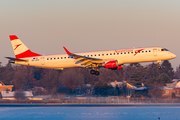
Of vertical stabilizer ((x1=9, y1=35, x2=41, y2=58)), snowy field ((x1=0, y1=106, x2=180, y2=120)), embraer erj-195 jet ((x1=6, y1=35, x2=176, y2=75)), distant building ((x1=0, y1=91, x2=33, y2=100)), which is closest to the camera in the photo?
snowy field ((x1=0, y1=106, x2=180, y2=120))

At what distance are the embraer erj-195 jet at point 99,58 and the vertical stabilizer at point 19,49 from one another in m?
0.16

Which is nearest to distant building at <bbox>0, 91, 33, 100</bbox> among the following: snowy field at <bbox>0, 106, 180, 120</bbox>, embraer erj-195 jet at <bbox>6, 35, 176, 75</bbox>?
snowy field at <bbox>0, 106, 180, 120</bbox>

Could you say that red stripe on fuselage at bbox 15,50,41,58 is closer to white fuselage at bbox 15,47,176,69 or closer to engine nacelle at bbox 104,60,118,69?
white fuselage at bbox 15,47,176,69

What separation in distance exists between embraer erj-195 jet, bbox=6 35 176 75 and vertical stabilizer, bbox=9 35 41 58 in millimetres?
156

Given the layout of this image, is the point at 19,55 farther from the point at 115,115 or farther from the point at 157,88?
the point at 157,88

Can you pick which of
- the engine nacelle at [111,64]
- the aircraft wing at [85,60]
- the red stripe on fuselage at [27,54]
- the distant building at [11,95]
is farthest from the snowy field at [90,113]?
the distant building at [11,95]

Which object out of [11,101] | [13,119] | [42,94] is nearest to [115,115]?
[13,119]

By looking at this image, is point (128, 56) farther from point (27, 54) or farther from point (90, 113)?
point (27, 54)

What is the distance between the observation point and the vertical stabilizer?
5544 cm

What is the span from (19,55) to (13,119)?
615 inches

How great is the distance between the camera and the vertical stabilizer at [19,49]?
182ft

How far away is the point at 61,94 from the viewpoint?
6350 cm

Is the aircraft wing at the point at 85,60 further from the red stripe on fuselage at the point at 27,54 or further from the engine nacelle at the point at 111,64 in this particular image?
the red stripe on fuselage at the point at 27,54

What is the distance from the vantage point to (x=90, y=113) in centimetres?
4788
